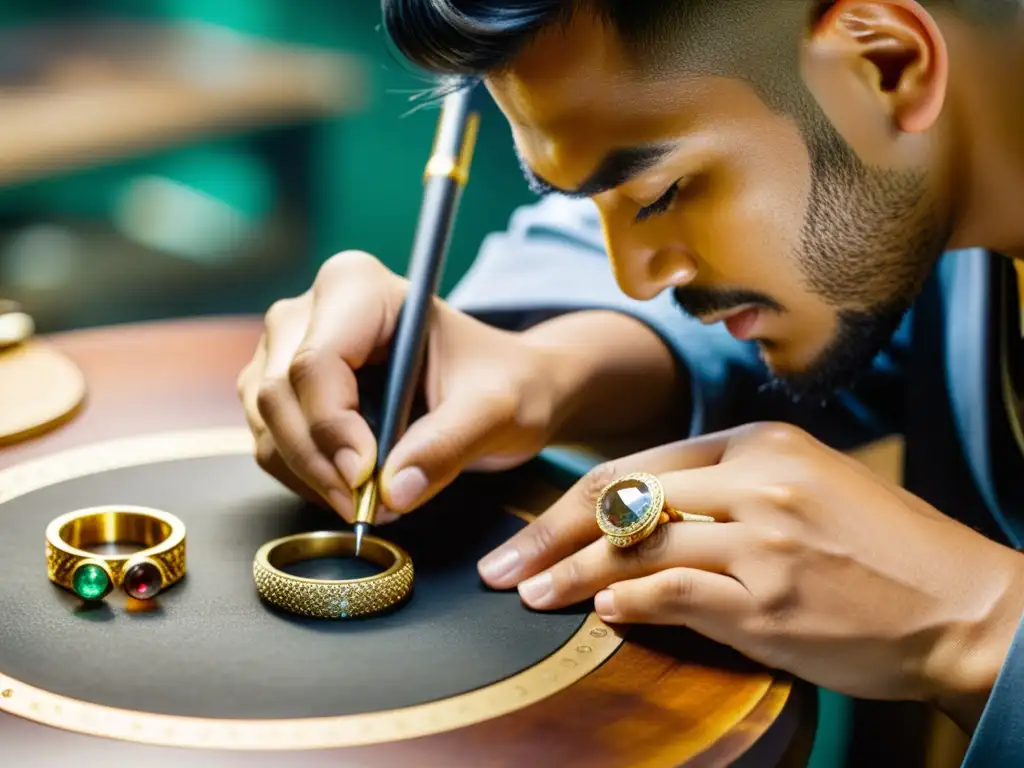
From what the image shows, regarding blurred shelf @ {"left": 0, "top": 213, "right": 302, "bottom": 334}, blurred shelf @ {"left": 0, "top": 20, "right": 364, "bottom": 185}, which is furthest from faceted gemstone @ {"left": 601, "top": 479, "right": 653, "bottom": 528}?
blurred shelf @ {"left": 0, "top": 213, "right": 302, "bottom": 334}

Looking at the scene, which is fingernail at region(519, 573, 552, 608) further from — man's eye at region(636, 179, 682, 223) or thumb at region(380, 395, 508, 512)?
man's eye at region(636, 179, 682, 223)

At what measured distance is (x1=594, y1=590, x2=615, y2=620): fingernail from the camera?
0.99 meters

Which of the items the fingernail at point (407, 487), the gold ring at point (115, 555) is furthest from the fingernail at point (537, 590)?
the gold ring at point (115, 555)

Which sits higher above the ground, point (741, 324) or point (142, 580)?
point (741, 324)

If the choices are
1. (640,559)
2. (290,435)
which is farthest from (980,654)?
(290,435)

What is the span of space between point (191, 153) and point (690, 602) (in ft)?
10.3

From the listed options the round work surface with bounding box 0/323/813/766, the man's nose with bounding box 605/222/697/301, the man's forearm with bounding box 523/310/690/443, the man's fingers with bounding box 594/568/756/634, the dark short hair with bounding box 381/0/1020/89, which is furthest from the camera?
the man's forearm with bounding box 523/310/690/443

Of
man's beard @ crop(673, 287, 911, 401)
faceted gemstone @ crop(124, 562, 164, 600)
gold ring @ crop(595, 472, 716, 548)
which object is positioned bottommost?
faceted gemstone @ crop(124, 562, 164, 600)

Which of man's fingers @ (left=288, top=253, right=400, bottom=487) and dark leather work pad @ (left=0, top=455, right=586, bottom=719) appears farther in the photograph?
man's fingers @ (left=288, top=253, right=400, bottom=487)

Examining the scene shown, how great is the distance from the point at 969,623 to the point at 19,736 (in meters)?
0.63

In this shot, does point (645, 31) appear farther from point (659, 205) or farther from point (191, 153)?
point (191, 153)

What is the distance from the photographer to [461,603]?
1014 millimetres

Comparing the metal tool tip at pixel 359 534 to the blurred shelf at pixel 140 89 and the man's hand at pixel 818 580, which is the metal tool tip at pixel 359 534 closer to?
the man's hand at pixel 818 580

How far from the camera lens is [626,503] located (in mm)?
997
